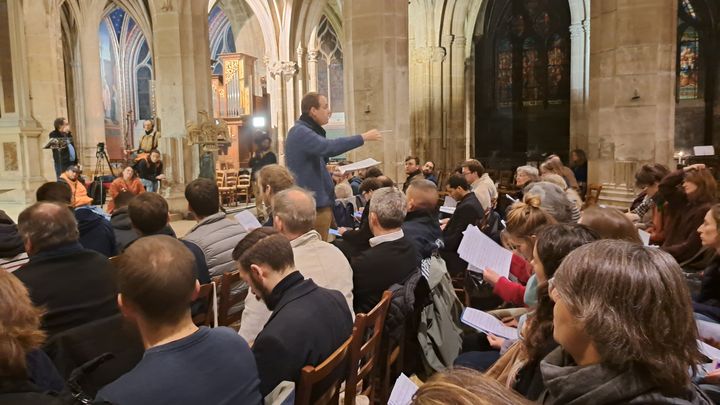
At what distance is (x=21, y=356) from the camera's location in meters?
1.50

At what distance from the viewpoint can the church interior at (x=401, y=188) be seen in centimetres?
166

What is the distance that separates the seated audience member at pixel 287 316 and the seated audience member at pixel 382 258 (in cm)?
78

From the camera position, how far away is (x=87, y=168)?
17.6m

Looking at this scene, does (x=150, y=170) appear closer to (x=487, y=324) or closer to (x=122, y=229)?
(x=122, y=229)

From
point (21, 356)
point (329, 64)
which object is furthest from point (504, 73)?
point (21, 356)

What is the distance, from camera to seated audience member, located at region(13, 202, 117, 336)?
7.85 feet

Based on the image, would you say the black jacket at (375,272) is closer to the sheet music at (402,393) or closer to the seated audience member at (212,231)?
the seated audience member at (212,231)

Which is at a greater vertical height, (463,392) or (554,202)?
(463,392)

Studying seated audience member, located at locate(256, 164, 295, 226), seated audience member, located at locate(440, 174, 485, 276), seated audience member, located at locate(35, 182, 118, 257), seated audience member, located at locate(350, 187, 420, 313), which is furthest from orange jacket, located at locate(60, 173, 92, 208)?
seated audience member, located at locate(350, 187, 420, 313)

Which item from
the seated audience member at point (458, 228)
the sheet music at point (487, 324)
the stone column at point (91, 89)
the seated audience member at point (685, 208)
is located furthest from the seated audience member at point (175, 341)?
the stone column at point (91, 89)

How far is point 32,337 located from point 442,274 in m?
2.17

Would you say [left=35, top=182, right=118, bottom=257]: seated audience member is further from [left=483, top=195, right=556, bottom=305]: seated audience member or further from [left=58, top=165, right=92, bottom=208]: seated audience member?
[left=58, top=165, right=92, bottom=208]: seated audience member

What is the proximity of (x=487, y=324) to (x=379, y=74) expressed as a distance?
6.12 m

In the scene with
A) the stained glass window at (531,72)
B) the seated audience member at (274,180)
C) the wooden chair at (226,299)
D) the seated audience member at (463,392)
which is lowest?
the wooden chair at (226,299)
